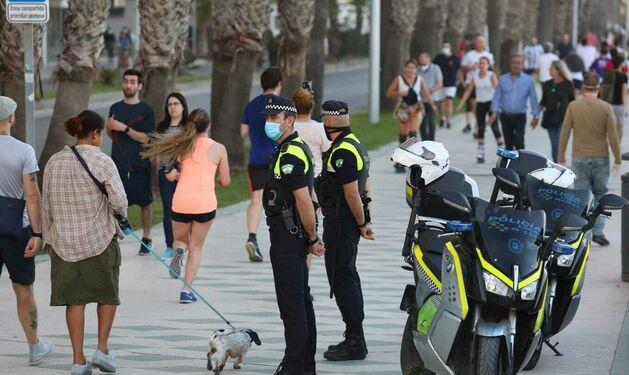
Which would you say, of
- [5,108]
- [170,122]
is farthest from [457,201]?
[170,122]

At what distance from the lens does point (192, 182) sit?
456 inches

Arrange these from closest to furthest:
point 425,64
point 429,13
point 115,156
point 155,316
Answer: point 155,316 < point 115,156 < point 425,64 < point 429,13

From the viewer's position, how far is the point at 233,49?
2231 cm

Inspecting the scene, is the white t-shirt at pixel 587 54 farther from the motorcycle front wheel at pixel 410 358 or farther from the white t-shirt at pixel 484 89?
the motorcycle front wheel at pixel 410 358

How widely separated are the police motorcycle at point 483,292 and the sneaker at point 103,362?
1961 mm

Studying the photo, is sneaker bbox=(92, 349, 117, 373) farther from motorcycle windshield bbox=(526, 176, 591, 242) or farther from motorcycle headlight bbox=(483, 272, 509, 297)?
motorcycle windshield bbox=(526, 176, 591, 242)

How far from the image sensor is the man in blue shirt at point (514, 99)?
20.5m

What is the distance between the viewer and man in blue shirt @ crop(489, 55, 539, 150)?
2050cm

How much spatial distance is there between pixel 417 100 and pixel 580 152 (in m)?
7.96

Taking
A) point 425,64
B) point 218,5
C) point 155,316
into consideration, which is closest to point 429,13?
point 425,64

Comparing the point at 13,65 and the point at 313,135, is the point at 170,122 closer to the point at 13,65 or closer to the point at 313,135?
the point at 313,135

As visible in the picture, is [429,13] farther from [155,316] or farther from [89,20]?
[155,316]

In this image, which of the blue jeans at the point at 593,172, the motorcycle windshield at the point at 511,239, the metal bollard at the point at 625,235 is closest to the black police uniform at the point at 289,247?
the motorcycle windshield at the point at 511,239

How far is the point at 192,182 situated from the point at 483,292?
4480 mm
